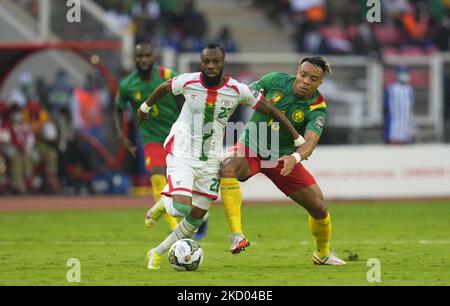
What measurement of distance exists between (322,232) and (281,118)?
4.62ft

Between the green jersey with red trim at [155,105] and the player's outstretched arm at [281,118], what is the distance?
304 centimetres

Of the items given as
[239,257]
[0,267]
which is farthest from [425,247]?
[0,267]

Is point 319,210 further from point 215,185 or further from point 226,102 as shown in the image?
point 226,102

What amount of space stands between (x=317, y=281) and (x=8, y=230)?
25.5 feet

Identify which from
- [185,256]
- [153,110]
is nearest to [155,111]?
[153,110]

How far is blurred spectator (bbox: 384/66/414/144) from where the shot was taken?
83.7ft

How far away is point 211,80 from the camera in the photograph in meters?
11.4

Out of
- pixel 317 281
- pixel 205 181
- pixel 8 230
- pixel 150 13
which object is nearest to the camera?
pixel 317 281

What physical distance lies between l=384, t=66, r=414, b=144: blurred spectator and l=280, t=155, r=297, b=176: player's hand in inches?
572

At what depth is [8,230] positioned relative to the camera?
17.0 metres

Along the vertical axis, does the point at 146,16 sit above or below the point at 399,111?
above

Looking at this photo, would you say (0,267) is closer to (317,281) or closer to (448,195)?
(317,281)

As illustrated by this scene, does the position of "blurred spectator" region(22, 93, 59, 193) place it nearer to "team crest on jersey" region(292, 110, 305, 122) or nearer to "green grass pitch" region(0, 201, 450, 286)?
"green grass pitch" region(0, 201, 450, 286)

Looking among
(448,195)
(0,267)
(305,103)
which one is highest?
(305,103)
